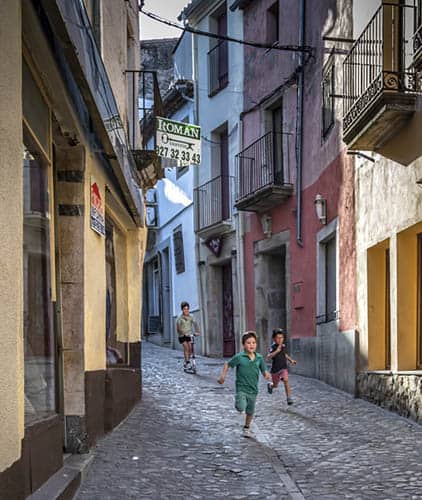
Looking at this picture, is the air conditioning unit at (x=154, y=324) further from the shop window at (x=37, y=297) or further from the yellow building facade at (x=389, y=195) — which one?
the shop window at (x=37, y=297)

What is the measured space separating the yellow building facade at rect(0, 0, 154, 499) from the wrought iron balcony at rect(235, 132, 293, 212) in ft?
23.3

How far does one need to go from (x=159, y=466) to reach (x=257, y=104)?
12362mm

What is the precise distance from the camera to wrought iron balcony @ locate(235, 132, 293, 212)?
16281mm

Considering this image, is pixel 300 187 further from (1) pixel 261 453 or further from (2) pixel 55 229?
(2) pixel 55 229

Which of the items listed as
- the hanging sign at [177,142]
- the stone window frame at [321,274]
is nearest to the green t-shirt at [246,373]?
the hanging sign at [177,142]

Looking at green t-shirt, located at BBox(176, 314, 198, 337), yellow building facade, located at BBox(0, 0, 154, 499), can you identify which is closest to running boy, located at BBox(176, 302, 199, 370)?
green t-shirt, located at BBox(176, 314, 198, 337)

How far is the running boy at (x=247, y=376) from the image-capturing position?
864cm

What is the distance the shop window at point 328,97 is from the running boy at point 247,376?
5.59 meters

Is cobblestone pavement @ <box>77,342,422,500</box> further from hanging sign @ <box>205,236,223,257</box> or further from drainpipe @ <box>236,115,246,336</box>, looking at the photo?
hanging sign @ <box>205,236,223,257</box>

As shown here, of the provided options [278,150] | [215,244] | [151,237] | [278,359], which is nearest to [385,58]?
[278,359]

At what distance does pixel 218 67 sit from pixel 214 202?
3.51 meters

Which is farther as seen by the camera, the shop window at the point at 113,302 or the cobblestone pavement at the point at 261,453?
the shop window at the point at 113,302

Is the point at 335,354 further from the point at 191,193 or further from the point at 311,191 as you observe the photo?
the point at 191,193

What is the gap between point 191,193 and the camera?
22.0 meters
